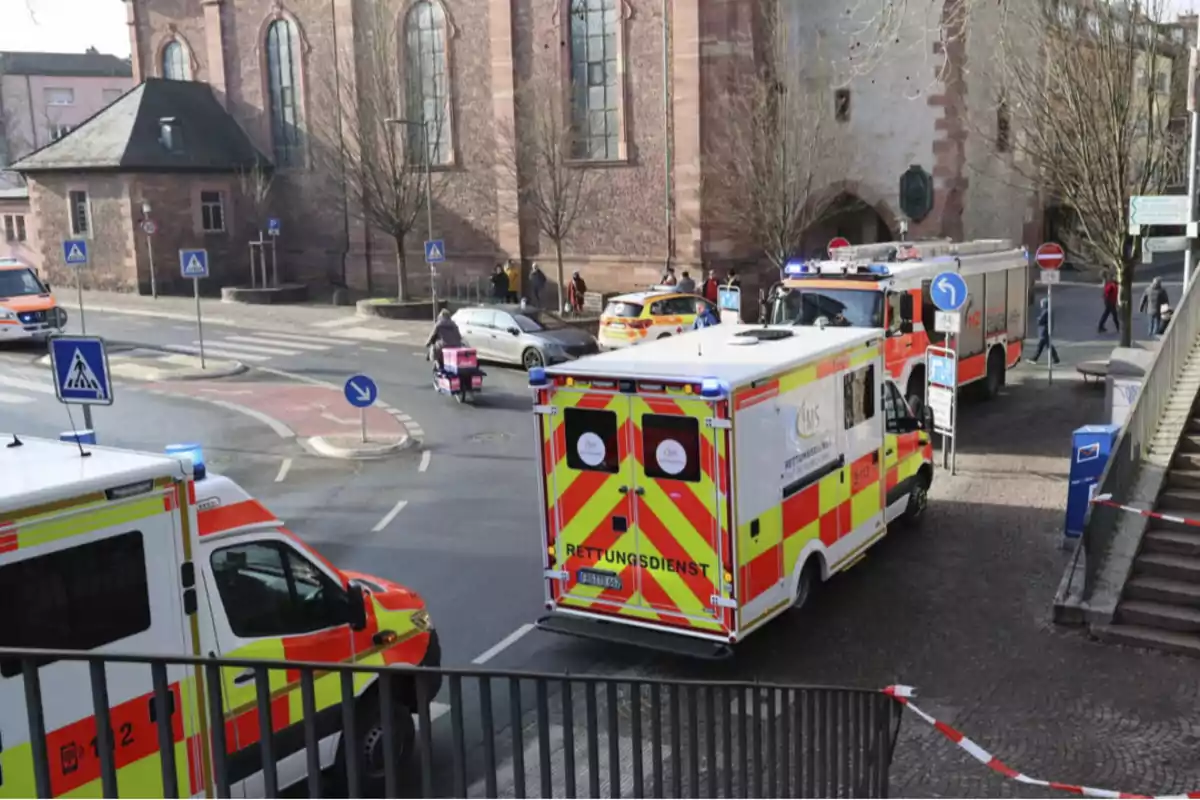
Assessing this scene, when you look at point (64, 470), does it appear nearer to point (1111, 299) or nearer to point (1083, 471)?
point (1083, 471)

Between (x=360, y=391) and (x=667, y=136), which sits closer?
(x=360, y=391)

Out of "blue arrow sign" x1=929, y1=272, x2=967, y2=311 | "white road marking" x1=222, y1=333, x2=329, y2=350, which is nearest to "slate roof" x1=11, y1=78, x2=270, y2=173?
"white road marking" x1=222, y1=333, x2=329, y2=350

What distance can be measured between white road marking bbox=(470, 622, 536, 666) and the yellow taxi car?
16756 millimetres

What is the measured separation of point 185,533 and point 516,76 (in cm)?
3540

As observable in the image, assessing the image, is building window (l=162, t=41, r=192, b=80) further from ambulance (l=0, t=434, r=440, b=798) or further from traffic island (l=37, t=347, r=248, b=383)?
ambulance (l=0, t=434, r=440, b=798)

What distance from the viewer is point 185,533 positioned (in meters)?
6.29

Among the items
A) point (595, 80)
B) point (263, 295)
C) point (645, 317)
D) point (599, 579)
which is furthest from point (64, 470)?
point (263, 295)

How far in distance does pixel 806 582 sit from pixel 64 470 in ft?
22.5

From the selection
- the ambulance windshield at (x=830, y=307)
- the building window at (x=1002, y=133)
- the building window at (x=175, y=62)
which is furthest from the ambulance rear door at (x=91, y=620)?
the building window at (x=175, y=62)

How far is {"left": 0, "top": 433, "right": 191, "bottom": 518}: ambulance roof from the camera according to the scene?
5594mm

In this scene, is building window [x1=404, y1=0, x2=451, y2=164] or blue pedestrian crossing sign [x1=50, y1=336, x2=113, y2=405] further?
building window [x1=404, y1=0, x2=451, y2=164]

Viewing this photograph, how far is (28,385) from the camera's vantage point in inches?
973

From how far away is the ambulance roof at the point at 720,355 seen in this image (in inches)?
388

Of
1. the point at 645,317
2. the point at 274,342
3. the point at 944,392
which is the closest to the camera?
the point at 944,392
